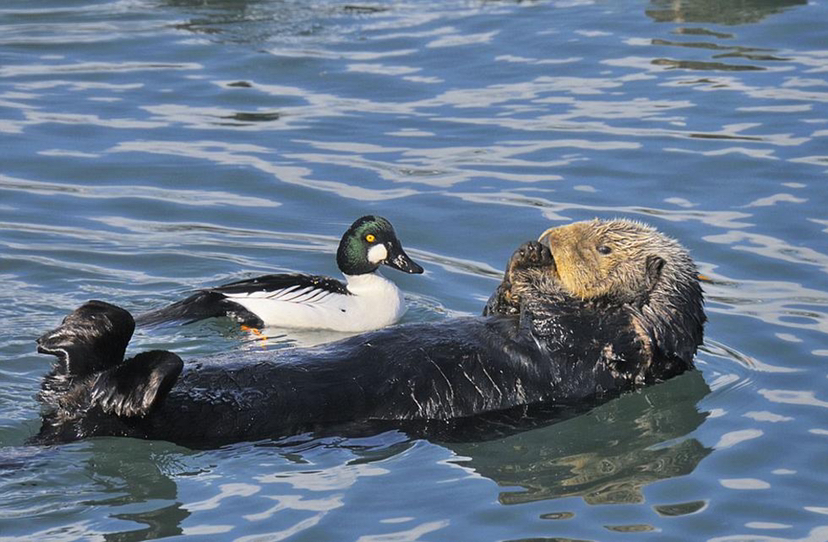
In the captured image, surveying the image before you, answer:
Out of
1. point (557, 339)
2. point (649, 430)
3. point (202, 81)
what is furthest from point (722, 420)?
point (202, 81)

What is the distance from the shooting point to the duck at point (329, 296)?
7504 millimetres

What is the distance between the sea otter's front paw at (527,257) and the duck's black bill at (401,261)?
67.4 inches

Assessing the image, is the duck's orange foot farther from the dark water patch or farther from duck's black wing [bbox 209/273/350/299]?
the dark water patch

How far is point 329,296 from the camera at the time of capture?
7.83 metres

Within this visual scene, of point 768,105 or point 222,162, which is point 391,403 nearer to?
point 222,162

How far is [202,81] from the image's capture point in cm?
1159

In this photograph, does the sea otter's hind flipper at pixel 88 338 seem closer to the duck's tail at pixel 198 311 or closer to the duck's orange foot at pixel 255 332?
the duck's tail at pixel 198 311

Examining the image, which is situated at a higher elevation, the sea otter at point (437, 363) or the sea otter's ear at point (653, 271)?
the sea otter's ear at point (653, 271)

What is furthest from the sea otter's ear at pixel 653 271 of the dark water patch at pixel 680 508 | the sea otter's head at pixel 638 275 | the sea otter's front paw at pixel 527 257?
the dark water patch at pixel 680 508

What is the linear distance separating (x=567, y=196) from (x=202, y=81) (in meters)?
3.89

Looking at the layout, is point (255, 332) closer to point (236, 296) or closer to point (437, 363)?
point (236, 296)

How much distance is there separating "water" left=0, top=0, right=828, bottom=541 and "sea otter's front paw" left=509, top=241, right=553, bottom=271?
74 centimetres

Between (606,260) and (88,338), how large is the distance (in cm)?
232

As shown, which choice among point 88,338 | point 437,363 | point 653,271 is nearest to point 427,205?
point 653,271
